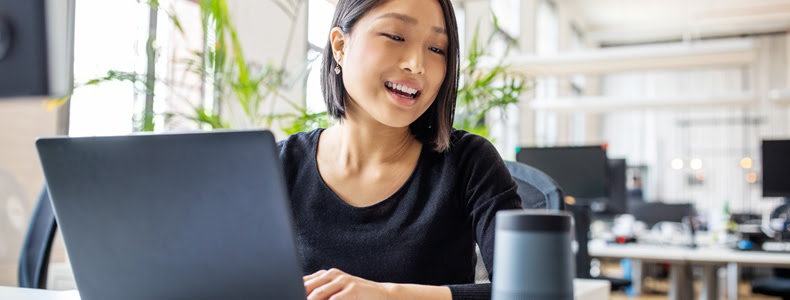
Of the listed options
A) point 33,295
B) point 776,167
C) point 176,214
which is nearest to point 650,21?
point 776,167

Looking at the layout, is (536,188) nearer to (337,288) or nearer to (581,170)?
(337,288)

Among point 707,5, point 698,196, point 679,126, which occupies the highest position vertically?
point 707,5

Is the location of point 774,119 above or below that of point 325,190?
above

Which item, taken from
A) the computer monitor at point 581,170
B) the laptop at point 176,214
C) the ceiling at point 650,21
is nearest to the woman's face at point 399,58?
the laptop at point 176,214

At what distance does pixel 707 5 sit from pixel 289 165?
32.0ft

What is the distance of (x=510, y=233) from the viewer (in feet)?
1.78

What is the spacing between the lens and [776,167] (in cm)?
407

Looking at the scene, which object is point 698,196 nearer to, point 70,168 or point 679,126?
point 679,126

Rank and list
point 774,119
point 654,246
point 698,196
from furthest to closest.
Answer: point 698,196, point 774,119, point 654,246

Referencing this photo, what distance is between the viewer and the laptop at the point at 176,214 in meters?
0.62

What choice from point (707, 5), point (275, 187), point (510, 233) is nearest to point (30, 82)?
point (275, 187)

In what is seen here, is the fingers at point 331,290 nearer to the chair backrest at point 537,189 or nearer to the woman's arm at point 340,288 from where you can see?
the woman's arm at point 340,288

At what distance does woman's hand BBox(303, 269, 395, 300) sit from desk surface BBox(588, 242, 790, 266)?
127 inches

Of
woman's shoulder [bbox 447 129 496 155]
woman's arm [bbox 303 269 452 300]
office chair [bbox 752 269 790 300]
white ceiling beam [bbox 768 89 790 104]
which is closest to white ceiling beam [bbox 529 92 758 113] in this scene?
white ceiling beam [bbox 768 89 790 104]
